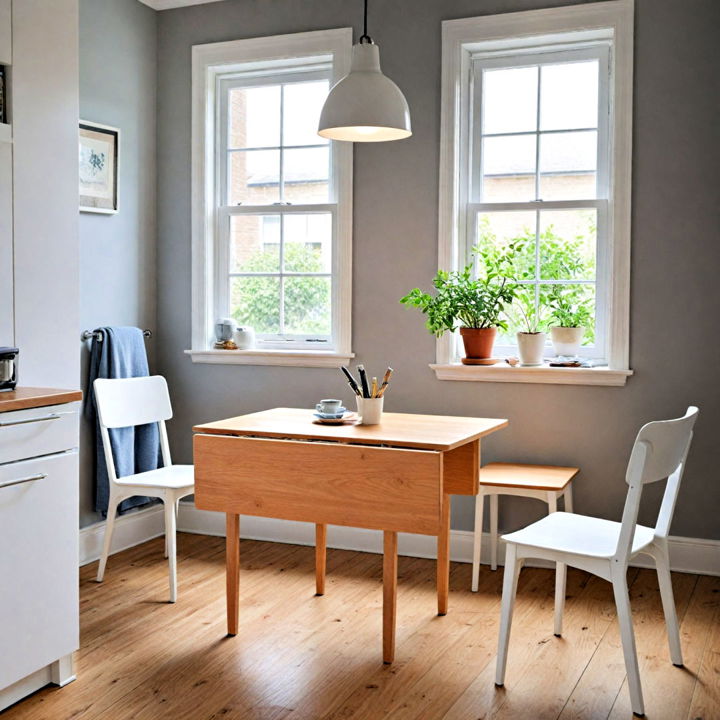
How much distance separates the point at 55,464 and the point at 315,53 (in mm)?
2485

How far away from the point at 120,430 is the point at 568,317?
2.10 meters

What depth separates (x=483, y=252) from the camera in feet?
13.3

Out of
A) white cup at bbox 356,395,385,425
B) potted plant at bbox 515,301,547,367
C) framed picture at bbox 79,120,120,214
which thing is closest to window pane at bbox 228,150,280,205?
framed picture at bbox 79,120,120,214

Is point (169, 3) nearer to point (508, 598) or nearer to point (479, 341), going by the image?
point (479, 341)

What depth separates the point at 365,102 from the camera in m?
2.81

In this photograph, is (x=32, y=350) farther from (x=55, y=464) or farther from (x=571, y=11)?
(x=571, y=11)

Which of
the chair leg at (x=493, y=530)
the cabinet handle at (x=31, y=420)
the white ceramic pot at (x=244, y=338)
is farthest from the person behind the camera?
the white ceramic pot at (x=244, y=338)

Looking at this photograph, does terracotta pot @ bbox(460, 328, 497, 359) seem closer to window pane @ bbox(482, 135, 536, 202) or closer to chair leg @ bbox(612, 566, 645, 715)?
window pane @ bbox(482, 135, 536, 202)

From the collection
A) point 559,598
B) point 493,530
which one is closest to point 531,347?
point 493,530

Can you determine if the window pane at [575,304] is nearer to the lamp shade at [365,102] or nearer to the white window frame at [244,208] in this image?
the white window frame at [244,208]

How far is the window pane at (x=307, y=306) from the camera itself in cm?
438

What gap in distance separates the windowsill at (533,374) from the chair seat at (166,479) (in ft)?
3.99

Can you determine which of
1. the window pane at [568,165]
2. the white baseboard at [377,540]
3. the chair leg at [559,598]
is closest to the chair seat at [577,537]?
the chair leg at [559,598]

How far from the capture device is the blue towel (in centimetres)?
400
